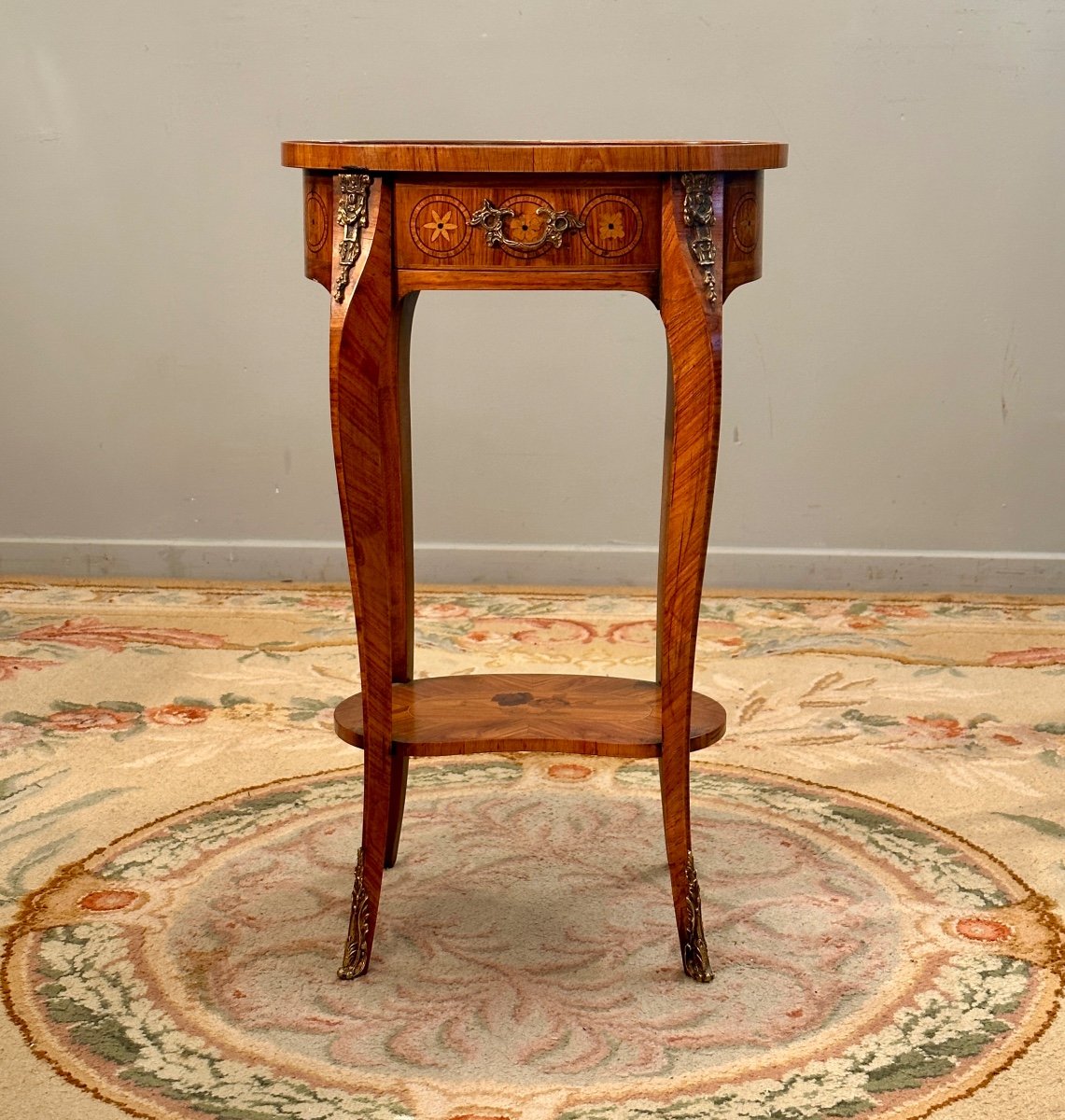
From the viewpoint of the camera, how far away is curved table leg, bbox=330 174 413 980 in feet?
6.02

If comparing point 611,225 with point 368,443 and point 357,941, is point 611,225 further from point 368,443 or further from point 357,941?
point 357,941

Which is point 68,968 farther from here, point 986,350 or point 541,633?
point 986,350

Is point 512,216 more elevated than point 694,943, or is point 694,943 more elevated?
point 512,216

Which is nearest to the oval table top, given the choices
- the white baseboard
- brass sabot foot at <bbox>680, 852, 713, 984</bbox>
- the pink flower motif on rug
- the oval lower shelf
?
the oval lower shelf

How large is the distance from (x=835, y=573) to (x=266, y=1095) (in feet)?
8.85

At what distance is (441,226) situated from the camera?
1832mm

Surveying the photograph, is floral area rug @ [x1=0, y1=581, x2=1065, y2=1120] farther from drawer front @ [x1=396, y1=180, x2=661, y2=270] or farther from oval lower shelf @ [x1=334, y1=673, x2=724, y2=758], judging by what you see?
drawer front @ [x1=396, y1=180, x2=661, y2=270]

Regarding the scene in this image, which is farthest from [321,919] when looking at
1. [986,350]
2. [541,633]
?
[986,350]

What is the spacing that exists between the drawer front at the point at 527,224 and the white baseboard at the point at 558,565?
2.27 metres

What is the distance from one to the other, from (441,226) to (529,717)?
2.30 feet

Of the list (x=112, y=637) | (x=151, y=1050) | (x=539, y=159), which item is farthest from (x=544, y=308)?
(x=151, y=1050)

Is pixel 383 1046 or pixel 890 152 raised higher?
pixel 890 152

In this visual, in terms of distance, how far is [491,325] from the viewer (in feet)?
13.1

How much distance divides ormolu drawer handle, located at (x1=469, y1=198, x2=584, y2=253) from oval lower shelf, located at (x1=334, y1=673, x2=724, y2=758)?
0.65m
